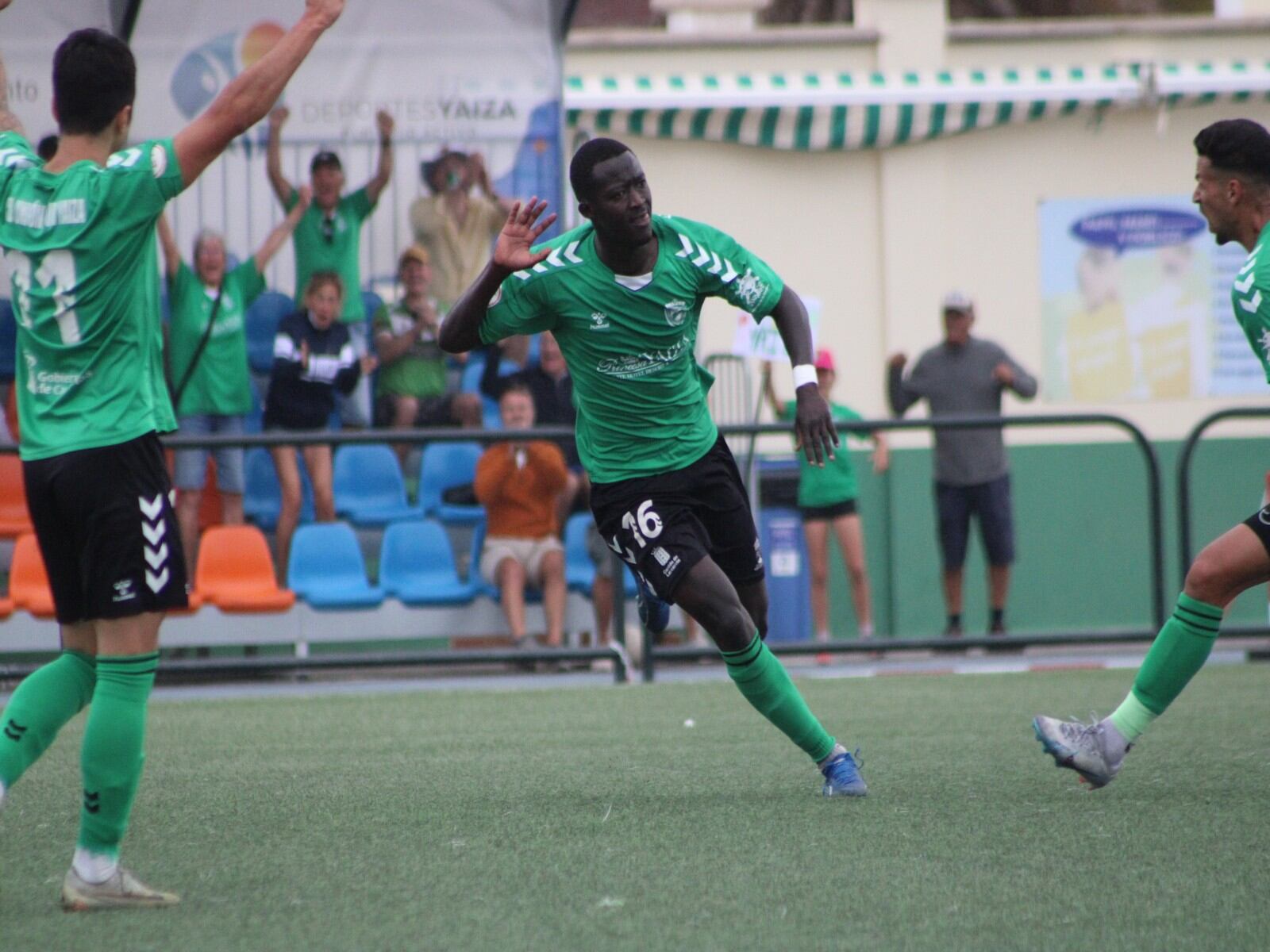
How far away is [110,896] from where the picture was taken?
399cm

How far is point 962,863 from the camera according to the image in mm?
4301

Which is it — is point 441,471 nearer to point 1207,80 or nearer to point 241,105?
point 241,105

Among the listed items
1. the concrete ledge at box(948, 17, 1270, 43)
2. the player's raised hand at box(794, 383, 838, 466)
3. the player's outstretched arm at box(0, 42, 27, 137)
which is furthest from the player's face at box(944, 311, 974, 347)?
the player's outstretched arm at box(0, 42, 27, 137)

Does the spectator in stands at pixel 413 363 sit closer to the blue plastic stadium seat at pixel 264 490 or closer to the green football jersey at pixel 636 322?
the blue plastic stadium seat at pixel 264 490

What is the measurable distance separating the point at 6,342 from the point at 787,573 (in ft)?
17.8

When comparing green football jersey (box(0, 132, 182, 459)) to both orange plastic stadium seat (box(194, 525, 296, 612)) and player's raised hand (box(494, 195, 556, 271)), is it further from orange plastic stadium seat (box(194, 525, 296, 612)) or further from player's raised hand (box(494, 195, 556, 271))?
orange plastic stadium seat (box(194, 525, 296, 612))

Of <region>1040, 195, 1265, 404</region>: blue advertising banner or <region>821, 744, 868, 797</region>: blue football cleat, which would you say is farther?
<region>1040, 195, 1265, 404</region>: blue advertising banner

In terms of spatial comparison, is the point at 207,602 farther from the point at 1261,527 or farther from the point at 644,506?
the point at 1261,527

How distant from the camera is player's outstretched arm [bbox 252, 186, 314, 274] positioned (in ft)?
36.4

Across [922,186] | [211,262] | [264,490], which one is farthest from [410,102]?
[922,186]

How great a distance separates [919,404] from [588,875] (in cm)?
1132

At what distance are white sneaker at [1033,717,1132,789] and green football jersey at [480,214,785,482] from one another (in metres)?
1.45

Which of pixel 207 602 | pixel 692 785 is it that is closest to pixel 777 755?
pixel 692 785

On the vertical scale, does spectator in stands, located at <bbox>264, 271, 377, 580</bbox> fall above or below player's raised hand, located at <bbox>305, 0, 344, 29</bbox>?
below
